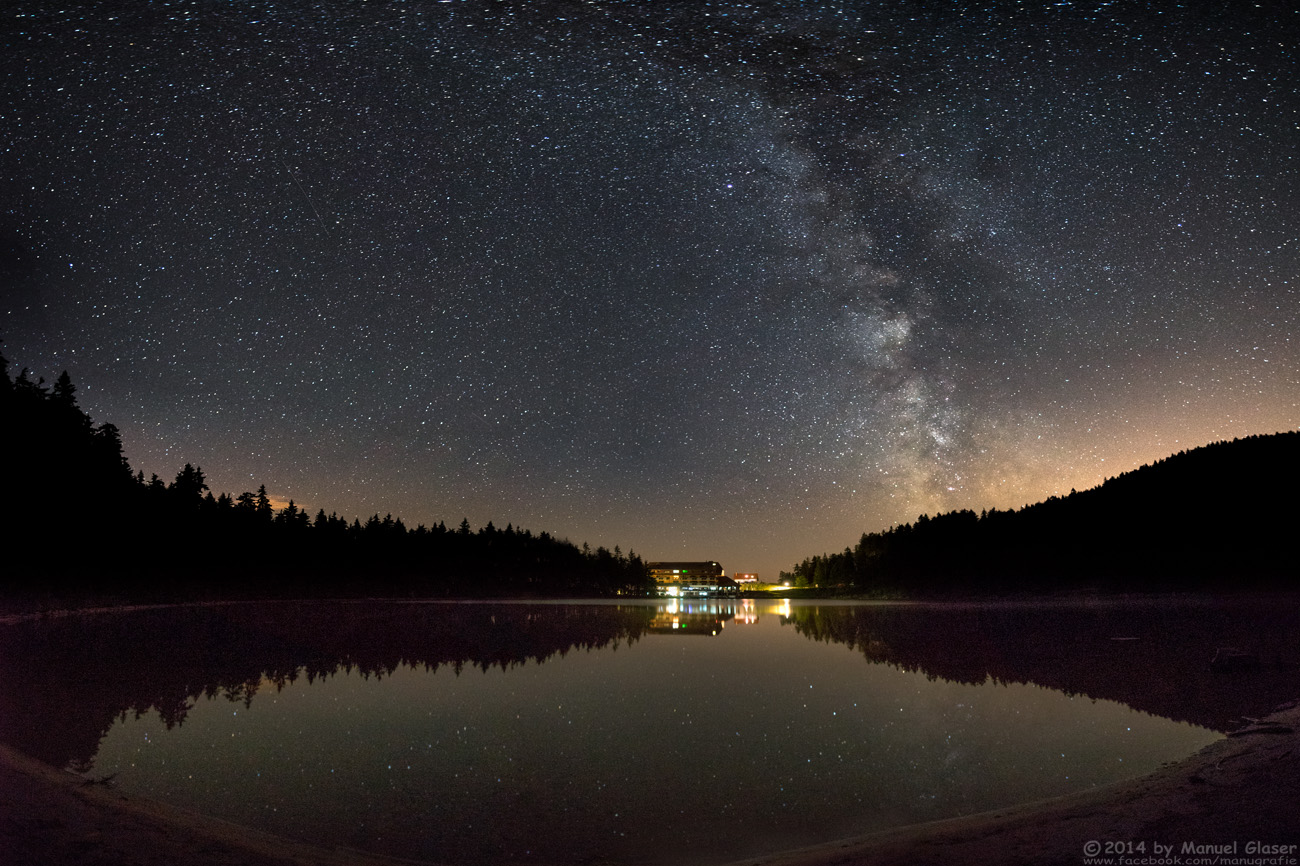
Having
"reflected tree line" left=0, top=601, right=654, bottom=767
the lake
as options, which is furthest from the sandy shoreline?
A: "reflected tree line" left=0, top=601, right=654, bottom=767

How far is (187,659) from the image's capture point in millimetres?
29844

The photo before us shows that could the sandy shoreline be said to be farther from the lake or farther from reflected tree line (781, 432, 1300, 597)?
reflected tree line (781, 432, 1300, 597)

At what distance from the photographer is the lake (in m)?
10.9

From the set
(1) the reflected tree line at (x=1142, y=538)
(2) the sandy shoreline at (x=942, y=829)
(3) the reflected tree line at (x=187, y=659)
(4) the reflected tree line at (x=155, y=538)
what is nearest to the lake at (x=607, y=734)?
(3) the reflected tree line at (x=187, y=659)

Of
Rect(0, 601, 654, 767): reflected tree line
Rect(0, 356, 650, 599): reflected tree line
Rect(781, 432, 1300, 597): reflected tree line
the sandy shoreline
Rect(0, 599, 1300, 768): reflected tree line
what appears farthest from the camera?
Rect(781, 432, 1300, 597): reflected tree line

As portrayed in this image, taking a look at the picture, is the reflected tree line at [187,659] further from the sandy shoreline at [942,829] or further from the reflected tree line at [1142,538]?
the reflected tree line at [1142,538]

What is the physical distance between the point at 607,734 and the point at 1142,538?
156 metres

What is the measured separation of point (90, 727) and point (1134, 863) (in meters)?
19.6

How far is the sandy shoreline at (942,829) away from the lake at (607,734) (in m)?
0.71

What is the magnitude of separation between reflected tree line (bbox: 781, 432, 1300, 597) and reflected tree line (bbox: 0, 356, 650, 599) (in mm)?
97338

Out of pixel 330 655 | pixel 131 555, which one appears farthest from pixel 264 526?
pixel 330 655

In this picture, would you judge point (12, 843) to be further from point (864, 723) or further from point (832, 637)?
point (832, 637)

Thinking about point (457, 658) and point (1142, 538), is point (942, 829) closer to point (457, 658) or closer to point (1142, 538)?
point (457, 658)

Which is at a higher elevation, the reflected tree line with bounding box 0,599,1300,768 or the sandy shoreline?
the sandy shoreline
